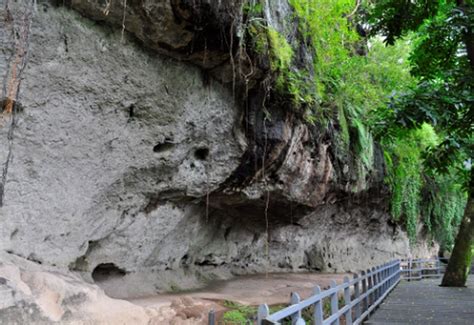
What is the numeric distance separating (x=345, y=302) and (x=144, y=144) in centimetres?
427

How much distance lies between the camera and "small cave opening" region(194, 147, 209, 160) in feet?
26.0

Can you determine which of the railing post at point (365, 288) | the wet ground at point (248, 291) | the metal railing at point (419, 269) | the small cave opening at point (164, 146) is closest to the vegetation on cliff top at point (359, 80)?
the metal railing at point (419, 269)

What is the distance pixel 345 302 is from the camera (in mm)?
6672

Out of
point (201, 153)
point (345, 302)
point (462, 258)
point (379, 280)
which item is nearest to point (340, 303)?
point (379, 280)

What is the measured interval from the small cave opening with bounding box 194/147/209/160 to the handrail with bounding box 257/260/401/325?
135 inches

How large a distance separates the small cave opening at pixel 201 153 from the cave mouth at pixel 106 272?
258 cm

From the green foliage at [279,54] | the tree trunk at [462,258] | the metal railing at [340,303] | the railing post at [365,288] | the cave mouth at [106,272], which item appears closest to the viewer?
the metal railing at [340,303]

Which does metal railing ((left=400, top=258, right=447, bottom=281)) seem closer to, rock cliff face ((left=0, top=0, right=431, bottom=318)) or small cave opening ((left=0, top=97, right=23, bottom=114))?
rock cliff face ((left=0, top=0, right=431, bottom=318))

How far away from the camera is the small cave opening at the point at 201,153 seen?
311 inches

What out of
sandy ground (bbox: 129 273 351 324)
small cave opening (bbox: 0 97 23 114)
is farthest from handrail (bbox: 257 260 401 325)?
small cave opening (bbox: 0 97 23 114)

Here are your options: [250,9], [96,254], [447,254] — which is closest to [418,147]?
[250,9]

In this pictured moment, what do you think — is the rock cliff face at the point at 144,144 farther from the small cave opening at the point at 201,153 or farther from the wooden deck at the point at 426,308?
the wooden deck at the point at 426,308

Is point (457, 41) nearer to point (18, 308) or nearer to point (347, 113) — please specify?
point (347, 113)

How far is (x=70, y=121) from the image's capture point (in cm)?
552
